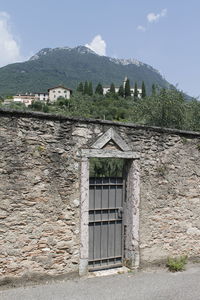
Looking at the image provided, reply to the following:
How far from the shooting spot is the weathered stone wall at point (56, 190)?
15.9 feet

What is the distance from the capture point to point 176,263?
6074mm

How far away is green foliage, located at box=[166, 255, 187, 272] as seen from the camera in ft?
19.7

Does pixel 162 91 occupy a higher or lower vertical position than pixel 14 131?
higher

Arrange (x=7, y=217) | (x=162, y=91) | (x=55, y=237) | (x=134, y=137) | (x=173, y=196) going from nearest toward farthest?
1. (x=7, y=217)
2. (x=55, y=237)
3. (x=134, y=137)
4. (x=173, y=196)
5. (x=162, y=91)

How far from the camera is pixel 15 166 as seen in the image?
4.90 m

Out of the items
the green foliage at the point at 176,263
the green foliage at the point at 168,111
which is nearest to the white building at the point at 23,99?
the green foliage at the point at 168,111

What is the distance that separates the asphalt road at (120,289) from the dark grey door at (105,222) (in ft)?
1.37

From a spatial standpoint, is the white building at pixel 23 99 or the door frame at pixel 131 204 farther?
the white building at pixel 23 99

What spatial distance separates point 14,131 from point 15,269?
2257 mm

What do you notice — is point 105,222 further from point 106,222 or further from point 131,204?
point 131,204

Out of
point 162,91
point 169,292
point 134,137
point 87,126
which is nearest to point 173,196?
point 134,137

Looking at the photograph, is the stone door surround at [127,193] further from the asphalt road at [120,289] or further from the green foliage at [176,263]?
the green foliage at [176,263]

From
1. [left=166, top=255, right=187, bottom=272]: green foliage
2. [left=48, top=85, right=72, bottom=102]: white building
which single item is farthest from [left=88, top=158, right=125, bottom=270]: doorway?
[left=48, top=85, right=72, bottom=102]: white building

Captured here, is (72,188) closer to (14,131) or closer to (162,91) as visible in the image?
(14,131)
